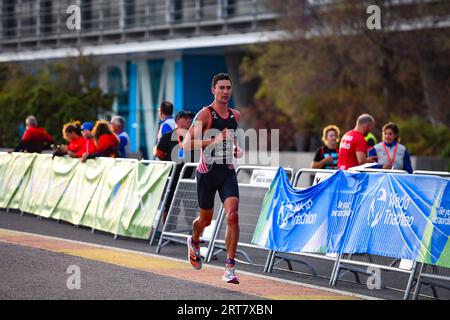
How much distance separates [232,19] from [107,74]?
10.8 metres

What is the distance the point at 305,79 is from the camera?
3944 centimetres

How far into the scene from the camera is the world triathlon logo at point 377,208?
11.1m

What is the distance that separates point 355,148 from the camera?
15.1 metres

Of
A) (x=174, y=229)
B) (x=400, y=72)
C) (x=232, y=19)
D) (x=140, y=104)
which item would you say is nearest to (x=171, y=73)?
(x=140, y=104)

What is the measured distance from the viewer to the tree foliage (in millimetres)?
40938

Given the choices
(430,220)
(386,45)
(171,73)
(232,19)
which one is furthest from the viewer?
(171,73)

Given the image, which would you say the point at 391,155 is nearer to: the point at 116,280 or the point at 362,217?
the point at 362,217

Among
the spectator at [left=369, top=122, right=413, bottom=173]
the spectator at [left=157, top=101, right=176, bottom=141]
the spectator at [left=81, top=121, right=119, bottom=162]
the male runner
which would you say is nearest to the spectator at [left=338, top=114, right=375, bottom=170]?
the spectator at [left=369, top=122, right=413, bottom=173]

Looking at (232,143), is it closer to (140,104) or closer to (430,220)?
(430,220)

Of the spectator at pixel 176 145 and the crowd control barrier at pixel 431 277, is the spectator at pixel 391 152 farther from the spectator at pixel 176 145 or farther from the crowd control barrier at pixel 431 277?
the crowd control barrier at pixel 431 277

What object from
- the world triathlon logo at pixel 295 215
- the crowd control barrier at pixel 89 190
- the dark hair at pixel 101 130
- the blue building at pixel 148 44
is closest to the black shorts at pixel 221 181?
the world triathlon logo at pixel 295 215

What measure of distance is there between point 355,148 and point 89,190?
4.80m

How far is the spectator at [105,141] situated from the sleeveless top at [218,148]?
768 cm

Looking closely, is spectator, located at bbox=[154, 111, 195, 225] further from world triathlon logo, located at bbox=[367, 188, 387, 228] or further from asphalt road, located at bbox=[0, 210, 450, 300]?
world triathlon logo, located at bbox=[367, 188, 387, 228]
